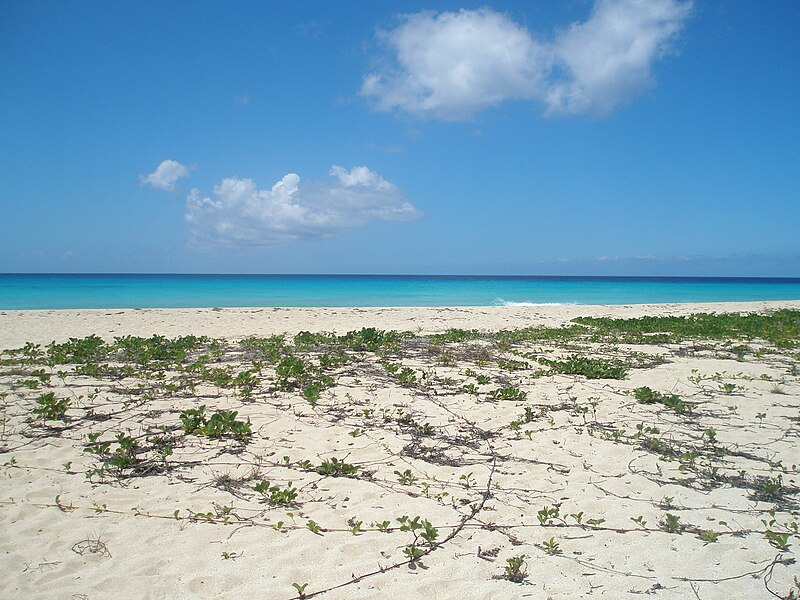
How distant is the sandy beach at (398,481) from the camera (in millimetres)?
3242

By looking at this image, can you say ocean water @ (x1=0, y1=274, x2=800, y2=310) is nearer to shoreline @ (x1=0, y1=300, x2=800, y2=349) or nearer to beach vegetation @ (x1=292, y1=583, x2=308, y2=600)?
shoreline @ (x1=0, y1=300, x2=800, y2=349)

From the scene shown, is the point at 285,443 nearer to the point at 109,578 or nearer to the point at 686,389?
the point at 109,578

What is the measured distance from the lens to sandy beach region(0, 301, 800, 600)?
3242 mm

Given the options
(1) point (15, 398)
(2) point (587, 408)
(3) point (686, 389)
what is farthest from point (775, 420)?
(1) point (15, 398)

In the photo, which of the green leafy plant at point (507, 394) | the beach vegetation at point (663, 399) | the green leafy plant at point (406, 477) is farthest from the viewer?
the green leafy plant at point (507, 394)

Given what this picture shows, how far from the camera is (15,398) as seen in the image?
7.19m

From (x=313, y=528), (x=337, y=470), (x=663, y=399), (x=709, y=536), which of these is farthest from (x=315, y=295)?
(x=709, y=536)

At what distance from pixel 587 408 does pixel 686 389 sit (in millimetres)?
2327

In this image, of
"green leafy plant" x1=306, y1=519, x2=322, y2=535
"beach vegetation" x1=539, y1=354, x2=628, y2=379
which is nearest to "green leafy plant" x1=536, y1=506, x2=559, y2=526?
"green leafy plant" x1=306, y1=519, x2=322, y2=535

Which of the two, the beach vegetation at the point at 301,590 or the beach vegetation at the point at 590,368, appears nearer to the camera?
the beach vegetation at the point at 301,590

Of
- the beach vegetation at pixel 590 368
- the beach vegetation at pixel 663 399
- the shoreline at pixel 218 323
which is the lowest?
the beach vegetation at pixel 663 399

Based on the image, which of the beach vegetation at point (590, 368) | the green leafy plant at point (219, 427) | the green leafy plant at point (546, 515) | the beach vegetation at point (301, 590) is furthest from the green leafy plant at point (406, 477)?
the beach vegetation at point (590, 368)

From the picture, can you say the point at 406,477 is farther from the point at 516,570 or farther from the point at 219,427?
the point at 219,427

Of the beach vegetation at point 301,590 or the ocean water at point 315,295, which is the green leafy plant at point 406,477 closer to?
the beach vegetation at point 301,590
